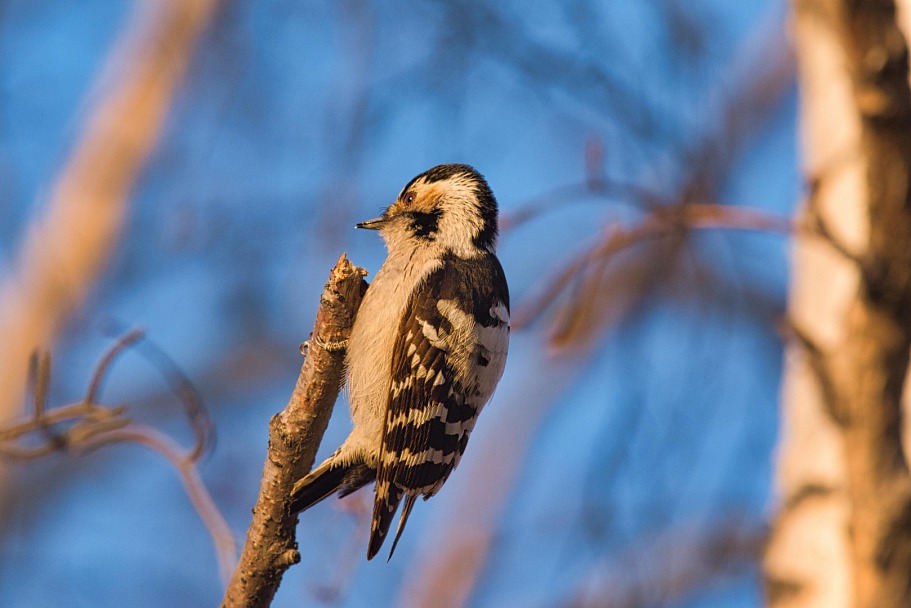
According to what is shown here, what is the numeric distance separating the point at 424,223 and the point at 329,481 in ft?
3.45

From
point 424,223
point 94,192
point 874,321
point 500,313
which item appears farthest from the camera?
point 94,192

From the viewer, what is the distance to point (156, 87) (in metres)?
6.62

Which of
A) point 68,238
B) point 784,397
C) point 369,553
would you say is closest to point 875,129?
point 369,553

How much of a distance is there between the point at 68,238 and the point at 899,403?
5.46 metres

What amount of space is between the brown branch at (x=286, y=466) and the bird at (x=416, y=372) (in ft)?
0.80

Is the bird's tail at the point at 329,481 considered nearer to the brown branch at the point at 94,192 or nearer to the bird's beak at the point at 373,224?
the bird's beak at the point at 373,224

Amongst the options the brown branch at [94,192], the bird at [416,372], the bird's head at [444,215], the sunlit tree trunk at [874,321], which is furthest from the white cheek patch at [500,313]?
the brown branch at [94,192]

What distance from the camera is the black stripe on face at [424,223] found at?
3.14 m

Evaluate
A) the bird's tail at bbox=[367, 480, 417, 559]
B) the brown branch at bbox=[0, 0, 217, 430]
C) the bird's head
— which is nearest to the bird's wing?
the bird's tail at bbox=[367, 480, 417, 559]

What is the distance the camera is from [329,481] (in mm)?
2527

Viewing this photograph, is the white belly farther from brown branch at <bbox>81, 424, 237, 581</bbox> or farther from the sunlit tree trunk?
the sunlit tree trunk

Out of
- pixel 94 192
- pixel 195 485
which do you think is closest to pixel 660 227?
pixel 195 485

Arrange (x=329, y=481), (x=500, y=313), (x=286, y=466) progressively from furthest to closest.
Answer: (x=500, y=313) < (x=329, y=481) < (x=286, y=466)

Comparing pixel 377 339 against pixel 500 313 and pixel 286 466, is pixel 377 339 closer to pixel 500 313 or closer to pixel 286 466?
pixel 500 313
